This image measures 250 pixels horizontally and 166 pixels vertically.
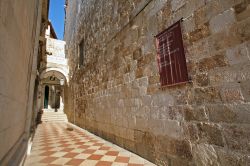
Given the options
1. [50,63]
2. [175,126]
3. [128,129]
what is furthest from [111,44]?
[50,63]

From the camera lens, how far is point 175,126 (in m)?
2.02

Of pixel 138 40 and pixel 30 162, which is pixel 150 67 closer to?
pixel 138 40

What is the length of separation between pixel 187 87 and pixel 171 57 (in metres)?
0.53

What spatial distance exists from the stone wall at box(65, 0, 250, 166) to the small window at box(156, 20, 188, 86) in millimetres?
85

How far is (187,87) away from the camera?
73.6 inches

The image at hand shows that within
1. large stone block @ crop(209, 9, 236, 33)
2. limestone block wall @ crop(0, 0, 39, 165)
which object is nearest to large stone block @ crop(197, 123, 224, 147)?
large stone block @ crop(209, 9, 236, 33)

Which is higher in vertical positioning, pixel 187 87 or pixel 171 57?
pixel 171 57

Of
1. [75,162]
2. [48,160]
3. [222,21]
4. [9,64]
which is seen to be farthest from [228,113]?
[48,160]

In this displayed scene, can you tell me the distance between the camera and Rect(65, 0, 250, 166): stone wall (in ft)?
4.56

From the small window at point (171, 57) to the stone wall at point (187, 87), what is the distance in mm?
85

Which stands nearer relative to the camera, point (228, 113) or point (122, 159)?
point (228, 113)

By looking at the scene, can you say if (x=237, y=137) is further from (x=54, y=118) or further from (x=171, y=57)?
(x=54, y=118)

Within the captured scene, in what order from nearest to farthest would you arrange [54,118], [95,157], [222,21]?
[222,21] < [95,157] < [54,118]

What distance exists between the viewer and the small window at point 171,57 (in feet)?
6.51
